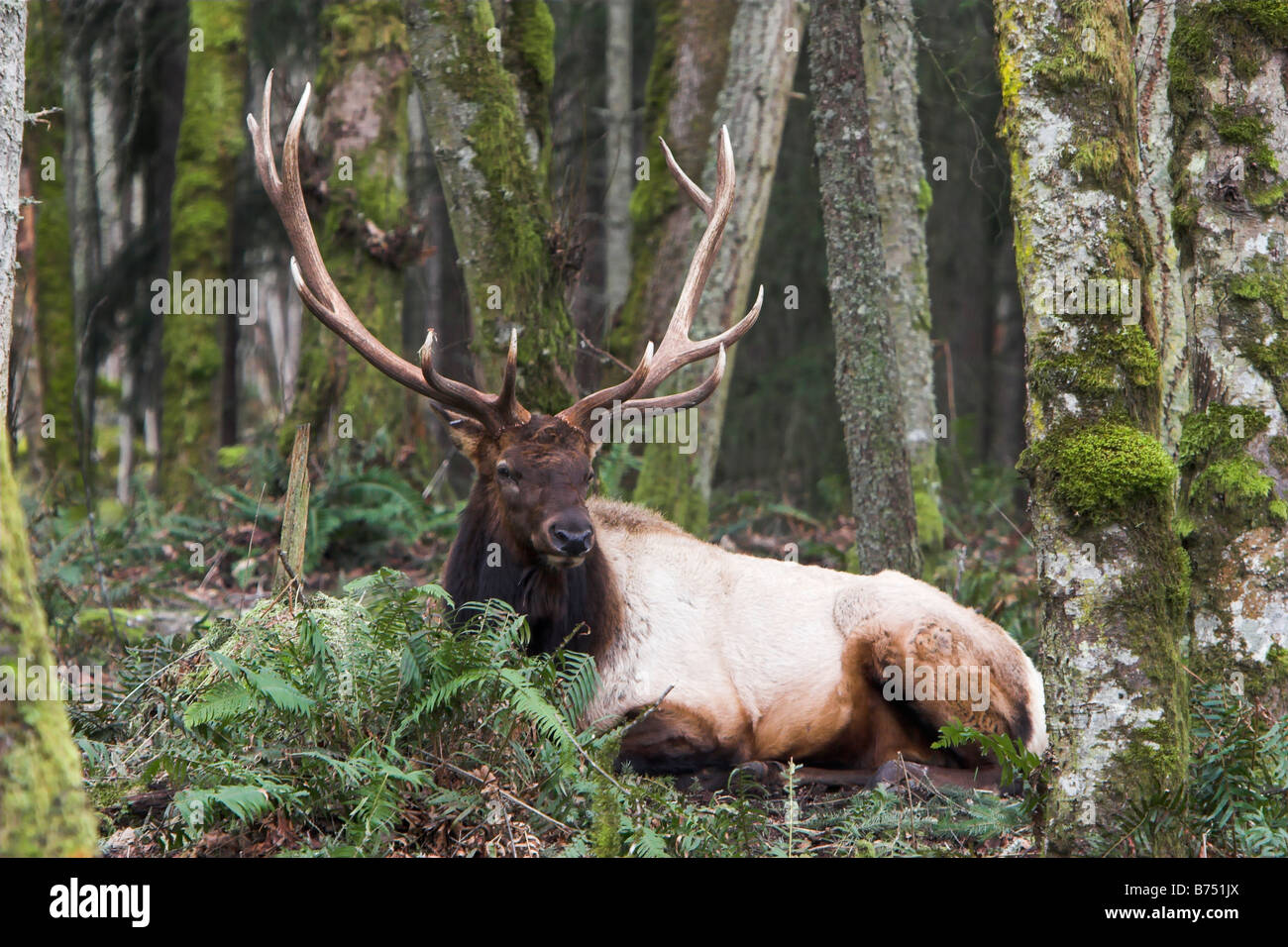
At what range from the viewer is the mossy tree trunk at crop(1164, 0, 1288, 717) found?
518 centimetres

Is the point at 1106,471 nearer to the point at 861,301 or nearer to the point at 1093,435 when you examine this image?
the point at 1093,435

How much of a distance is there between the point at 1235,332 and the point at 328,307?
4.60 metres

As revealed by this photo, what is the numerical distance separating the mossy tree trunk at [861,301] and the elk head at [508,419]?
1169 mm

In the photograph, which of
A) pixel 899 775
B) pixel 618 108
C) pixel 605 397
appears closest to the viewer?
pixel 899 775

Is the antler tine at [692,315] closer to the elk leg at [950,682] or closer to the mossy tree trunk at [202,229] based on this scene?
the elk leg at [950,682]

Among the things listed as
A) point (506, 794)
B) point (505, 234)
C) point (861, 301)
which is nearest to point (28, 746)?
point (506, 794)

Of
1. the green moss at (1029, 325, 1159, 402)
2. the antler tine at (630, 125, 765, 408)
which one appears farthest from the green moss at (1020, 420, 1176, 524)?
the antler tine at (630, 125, 765, 408)

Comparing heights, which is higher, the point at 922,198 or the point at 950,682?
the point at 922,198

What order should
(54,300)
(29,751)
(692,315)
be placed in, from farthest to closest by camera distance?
1. (54,300)
2. (692,315)
3. (29,751)

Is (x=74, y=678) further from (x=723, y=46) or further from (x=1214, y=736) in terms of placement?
(x=723, y=46)

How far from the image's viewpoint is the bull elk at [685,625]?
6.28m

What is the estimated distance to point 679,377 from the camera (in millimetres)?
9578

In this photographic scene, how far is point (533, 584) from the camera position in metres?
6.30

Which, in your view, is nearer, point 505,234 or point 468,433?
point 468,433
